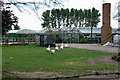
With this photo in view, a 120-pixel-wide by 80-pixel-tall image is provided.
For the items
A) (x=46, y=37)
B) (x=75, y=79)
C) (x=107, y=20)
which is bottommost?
(x=75, y=79)

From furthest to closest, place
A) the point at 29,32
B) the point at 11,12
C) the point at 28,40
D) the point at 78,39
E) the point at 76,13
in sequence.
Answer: the point at 76,13 → the point at 78,39 → the point at 29,32 → the point at 28,40 → the point at 11,12

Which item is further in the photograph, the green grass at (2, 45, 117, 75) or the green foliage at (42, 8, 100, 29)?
the green grass at (2, 45, 117, 75)

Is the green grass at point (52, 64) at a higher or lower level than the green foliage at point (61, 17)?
lower

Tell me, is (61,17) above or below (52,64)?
above

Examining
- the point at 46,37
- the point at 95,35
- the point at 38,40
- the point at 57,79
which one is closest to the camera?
the point at 57,79

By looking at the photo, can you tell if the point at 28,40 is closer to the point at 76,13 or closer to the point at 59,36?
the point at 59,36

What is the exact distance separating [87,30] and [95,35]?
3.22 metres

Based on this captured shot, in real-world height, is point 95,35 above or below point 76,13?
below

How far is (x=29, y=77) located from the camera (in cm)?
688

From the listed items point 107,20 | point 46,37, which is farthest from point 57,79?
point 107,20

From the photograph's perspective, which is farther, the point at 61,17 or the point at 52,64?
the point at 52,64

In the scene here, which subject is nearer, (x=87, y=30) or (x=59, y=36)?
(x=59, y=36)

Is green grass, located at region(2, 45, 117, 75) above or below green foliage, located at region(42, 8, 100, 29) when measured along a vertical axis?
below

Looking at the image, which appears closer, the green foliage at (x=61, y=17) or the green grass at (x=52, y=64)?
the green foliage at (x=61, y=17)
